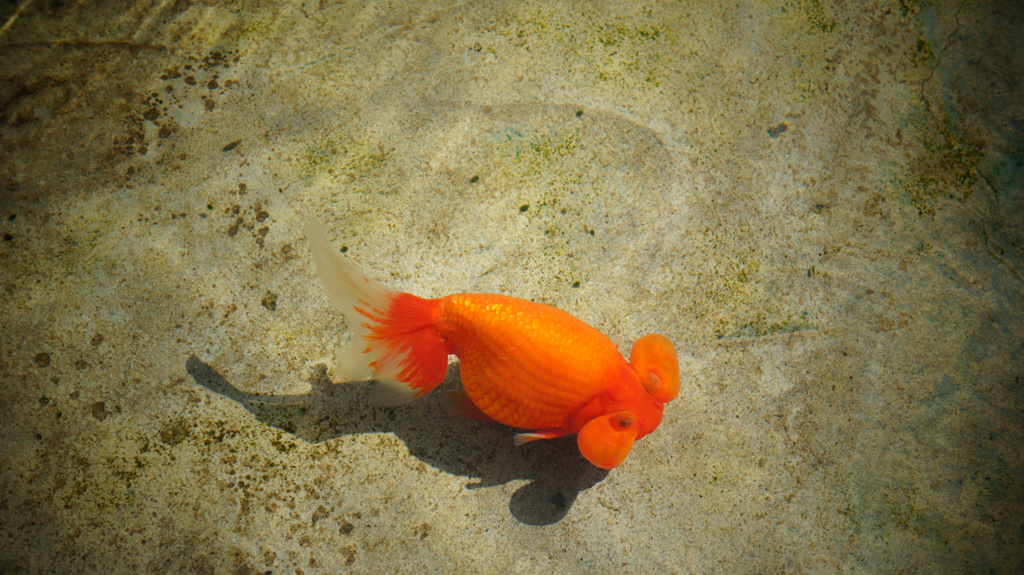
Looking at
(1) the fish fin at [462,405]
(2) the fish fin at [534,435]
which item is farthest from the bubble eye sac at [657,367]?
(1) the fish fin at [462,405]

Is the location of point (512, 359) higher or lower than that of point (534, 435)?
higher

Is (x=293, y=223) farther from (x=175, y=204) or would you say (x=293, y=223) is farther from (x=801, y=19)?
(x=801, y=19)

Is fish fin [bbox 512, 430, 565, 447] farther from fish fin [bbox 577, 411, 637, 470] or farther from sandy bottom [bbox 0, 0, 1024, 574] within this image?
sandy bottom [bbox 0, 0, 1024, 574]

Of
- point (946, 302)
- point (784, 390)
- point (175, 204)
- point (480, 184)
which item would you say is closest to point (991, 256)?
point (946, 302)

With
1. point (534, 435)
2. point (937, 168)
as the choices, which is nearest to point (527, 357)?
point (534, 435)

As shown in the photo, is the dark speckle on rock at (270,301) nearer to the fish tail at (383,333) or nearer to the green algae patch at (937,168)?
the fish tail at (383,333)

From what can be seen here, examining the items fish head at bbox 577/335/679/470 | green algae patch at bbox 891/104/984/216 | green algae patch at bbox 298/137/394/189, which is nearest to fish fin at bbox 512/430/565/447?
fish head at bbox 577/335/679/470

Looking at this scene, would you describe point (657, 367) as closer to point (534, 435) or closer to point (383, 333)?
point (534, 435)
